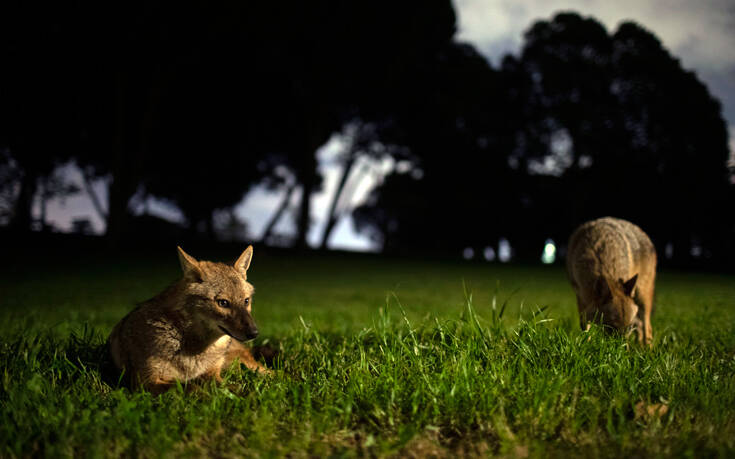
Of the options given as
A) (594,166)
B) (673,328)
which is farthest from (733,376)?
(594,166)

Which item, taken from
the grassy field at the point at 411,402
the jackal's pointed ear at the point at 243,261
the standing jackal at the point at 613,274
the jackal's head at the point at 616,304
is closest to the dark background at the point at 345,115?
the standing jackal at the point at 613,274

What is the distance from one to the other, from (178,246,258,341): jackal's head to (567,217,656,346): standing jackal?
3.46 metres

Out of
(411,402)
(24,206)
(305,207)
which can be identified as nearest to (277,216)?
(305,207)

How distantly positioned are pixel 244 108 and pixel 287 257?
9096 mm

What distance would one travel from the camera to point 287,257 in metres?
24.4

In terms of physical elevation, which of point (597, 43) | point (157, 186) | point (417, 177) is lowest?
point (157, 186)

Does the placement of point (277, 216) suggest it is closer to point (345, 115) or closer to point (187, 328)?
point (345, 115)

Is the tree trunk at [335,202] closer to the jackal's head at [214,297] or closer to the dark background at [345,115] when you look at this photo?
the dark background at [345,115]

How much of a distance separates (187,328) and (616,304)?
13.7 ft

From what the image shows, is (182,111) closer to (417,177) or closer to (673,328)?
(417,177)

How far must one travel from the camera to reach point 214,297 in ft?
11.3

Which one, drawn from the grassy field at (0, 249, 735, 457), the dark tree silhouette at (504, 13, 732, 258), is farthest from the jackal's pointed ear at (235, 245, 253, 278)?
the dark tree silhouette at (504, 13, 732, 258)

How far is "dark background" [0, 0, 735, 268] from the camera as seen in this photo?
722 inches

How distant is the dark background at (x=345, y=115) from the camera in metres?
18.3
